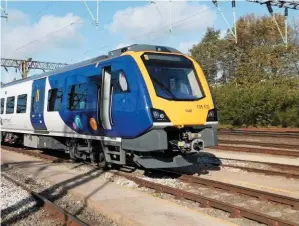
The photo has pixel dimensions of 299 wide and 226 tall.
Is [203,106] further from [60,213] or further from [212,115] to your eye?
[60,213]

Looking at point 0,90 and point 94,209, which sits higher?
point 0,90

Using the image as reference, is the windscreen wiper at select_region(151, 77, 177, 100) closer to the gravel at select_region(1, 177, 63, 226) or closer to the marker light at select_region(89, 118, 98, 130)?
the marker light at select_region(89, 118, 98, 130)

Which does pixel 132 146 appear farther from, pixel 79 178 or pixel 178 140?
pixel 79 178

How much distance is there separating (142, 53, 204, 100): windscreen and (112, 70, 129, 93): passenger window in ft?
2.13

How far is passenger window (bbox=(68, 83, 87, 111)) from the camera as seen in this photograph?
12344 millimetres

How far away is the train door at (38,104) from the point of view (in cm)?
1559

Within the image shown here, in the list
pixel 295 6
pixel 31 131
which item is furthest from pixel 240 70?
pixel 31 131

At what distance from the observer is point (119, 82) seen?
10.7m

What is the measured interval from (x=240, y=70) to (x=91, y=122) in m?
37.0

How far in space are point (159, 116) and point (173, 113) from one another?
0.39m

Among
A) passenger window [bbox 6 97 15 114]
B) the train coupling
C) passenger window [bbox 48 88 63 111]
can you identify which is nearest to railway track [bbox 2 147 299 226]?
the train coupling

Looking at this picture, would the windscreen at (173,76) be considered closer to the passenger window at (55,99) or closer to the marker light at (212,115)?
the marker light at (212,115)

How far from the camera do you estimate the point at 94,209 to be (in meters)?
8.02

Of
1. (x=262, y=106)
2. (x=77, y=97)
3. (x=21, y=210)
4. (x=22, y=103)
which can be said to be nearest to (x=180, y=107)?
(x=77, y=97)
